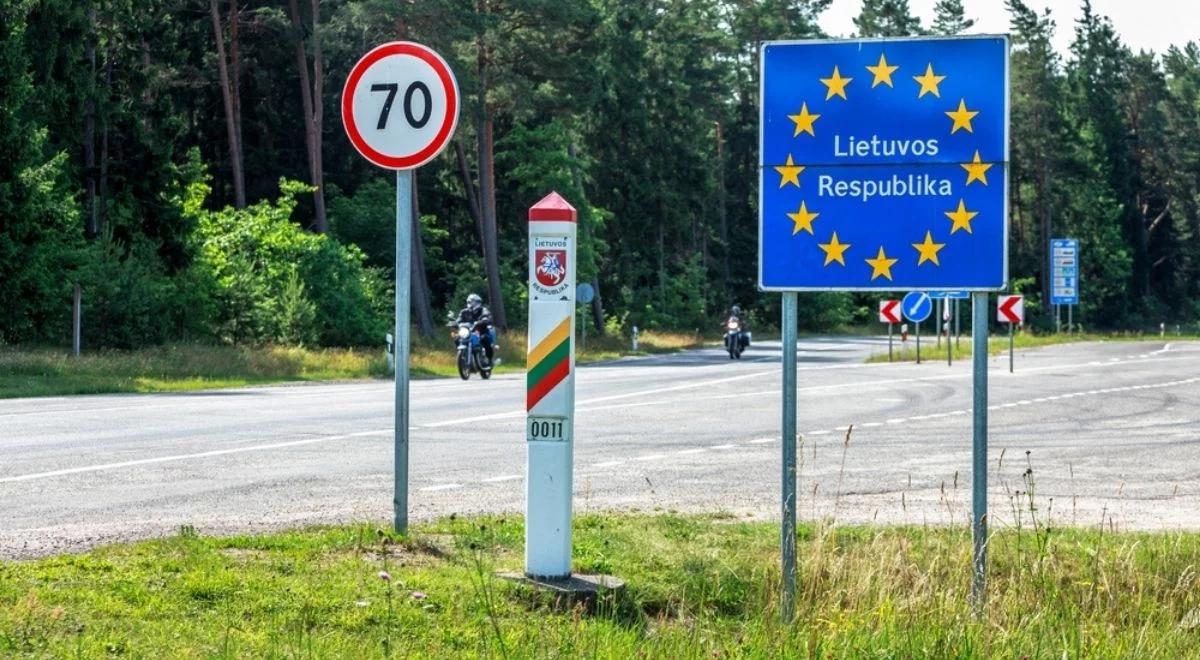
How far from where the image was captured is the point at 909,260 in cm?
742

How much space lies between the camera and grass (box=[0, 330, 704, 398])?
29859mm

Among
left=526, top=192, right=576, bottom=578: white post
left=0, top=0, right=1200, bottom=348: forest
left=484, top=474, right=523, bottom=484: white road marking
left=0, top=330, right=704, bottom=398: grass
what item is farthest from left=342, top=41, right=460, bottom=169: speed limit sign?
left=0, top=0, right=1200, bottom=348: forest

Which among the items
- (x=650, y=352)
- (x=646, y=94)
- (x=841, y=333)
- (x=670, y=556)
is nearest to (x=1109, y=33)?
(x=841, y=333)

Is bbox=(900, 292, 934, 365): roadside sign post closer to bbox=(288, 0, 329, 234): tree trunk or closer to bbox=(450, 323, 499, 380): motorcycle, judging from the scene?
bbox=(450, 323, 499, 380): motorcycle

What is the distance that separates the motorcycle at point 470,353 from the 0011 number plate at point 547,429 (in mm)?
25760

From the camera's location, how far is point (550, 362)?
7.70 metres

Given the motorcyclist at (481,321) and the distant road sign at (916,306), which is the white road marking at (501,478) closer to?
the motorcyclist at (481,321)

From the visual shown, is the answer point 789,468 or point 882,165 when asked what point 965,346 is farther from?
point 789,468

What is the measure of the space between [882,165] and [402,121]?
9.42 ft

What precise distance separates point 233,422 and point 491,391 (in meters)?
9.11

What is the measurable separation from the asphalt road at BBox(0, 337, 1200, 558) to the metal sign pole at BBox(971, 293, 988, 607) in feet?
3.85

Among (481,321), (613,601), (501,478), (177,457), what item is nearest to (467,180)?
(481,321)

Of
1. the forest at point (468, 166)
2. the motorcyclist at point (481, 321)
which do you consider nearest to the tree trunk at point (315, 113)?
the forest at point (468, 166)

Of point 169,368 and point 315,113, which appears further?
point 315,113
